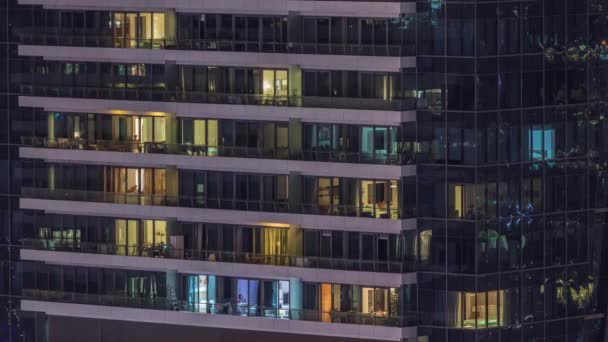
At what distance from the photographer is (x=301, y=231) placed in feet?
422

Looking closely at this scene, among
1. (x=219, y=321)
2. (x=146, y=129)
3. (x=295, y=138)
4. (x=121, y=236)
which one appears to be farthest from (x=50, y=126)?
(x=295, y=138)

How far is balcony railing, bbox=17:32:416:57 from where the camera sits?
125625 mm

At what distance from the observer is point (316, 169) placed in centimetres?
12719

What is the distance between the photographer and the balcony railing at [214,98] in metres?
126

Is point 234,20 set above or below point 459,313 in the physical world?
above

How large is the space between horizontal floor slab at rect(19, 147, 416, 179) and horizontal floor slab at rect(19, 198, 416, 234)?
1.94 meters

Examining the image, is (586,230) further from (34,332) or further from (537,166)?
(34,332)

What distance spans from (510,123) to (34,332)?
87.9 feet

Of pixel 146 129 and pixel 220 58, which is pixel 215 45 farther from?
pixel 146 129

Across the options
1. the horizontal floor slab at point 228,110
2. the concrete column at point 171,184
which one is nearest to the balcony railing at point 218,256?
the concrete column at point 171,184

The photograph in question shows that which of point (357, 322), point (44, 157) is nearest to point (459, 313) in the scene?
point (357, 322)

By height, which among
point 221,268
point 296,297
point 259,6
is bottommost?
point 296,297

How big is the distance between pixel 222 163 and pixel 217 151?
65 centimetres

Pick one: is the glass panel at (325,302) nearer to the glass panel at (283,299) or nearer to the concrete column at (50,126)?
the glass panel at (283,299)
